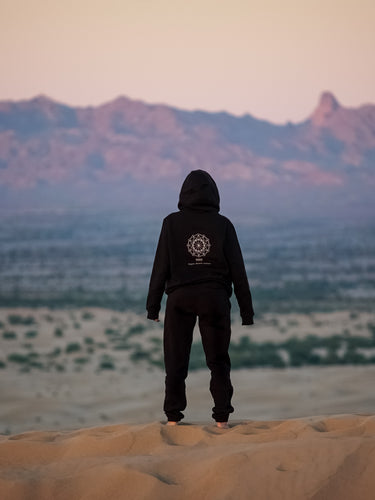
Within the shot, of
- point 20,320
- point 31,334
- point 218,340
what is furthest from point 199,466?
point 20,320

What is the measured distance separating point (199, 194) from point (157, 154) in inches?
6562

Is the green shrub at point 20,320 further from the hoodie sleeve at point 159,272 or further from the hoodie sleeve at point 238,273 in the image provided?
the hoodie sleeve at point 238,273

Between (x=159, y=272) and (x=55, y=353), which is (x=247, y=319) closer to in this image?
(x=159, y=272)

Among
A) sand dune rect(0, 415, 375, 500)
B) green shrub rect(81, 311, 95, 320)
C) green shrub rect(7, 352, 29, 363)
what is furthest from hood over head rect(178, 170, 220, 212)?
green shrub rect(81, 311, 95, 320)

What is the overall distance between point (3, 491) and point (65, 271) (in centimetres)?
7871

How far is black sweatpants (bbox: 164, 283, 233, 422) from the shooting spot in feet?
20.5

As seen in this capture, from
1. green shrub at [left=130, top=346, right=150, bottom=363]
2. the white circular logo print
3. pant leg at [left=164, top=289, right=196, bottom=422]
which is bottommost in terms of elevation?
green shrub at [left=130, top=346, right=150, bottom=363]

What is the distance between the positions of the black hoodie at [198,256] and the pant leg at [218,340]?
0.37ft

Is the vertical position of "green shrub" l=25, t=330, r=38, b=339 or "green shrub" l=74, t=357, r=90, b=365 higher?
"green shrub" l=74, t=357, r=90, b=365

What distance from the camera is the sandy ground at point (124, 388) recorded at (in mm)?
17266

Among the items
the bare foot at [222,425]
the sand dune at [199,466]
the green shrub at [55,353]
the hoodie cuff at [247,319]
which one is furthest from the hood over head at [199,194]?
the green shrub at [55,353]

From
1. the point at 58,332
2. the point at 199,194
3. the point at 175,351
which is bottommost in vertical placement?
the point at 58,332

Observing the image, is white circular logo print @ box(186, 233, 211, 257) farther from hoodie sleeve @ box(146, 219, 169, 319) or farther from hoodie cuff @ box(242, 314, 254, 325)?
hoodie cuff @ box(242, 314, 254, 325)

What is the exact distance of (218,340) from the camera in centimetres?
629
